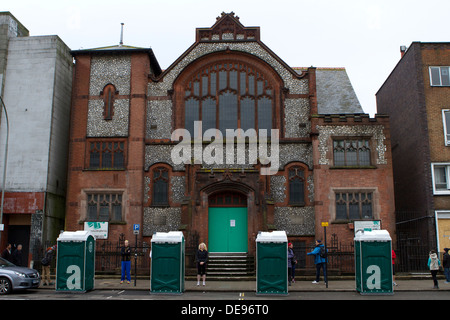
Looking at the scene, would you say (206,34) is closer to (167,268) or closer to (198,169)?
(198,169)

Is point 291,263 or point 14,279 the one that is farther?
point 291,263

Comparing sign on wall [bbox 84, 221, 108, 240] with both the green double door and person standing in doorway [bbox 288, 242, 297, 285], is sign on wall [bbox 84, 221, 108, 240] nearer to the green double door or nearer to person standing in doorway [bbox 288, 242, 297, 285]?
the green double door

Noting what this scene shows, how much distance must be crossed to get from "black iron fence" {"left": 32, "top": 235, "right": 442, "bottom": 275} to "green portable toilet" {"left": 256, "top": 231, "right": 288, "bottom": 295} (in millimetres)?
6384

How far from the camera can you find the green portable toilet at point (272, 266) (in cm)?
1759

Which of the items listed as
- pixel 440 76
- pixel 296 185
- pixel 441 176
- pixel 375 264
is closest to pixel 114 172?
pixel 296 185

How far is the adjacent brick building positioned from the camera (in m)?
25.6

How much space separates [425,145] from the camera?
26203mm

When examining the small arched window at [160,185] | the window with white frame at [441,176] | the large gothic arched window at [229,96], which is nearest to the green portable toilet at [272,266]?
the small arched window at [160,185]

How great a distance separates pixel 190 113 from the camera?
27.8m

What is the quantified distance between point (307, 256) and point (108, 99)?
14.4m

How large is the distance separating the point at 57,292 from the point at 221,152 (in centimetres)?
1204

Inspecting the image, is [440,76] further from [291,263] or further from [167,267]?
[167,267]

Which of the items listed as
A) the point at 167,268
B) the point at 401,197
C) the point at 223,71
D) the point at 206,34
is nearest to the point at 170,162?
the point at 223,71

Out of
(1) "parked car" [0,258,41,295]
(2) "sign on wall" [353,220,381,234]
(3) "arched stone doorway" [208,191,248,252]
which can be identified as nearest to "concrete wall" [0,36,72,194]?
(1) "parked car" [0,258,41,295]
